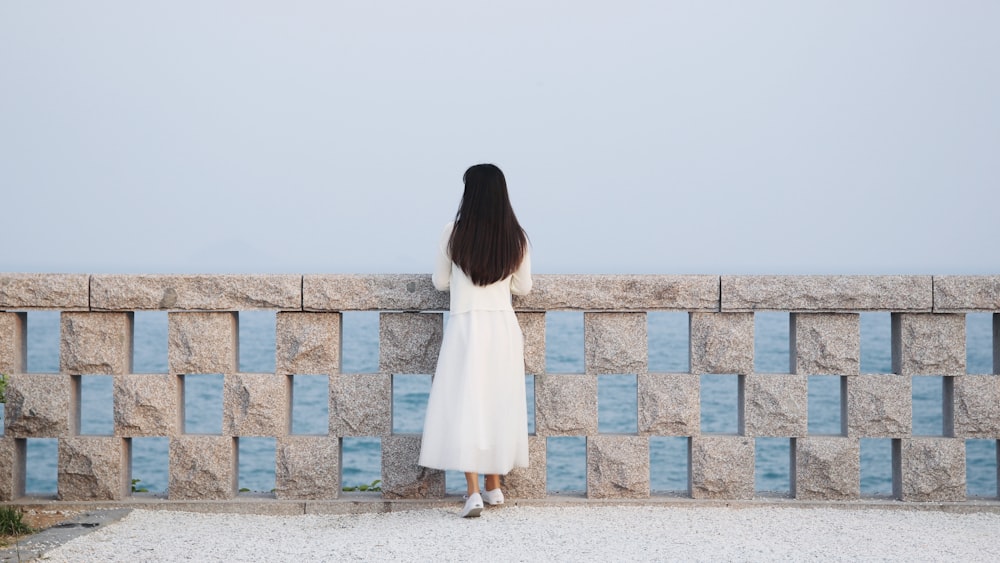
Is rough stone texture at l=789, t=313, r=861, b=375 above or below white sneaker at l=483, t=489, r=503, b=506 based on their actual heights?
above

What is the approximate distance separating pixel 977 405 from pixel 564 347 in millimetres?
40698

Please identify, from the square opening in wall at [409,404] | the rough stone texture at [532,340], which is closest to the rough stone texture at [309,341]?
the rough stone texture at [532,340]

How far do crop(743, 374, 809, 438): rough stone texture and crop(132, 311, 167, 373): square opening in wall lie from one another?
29765mm

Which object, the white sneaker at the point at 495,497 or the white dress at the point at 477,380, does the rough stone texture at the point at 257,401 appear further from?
the white sneaker at the point at 495,497

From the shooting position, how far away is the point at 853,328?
567 centimetres

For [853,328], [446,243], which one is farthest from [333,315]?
[853,328]

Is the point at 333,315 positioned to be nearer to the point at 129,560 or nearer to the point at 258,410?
the point at 258,410

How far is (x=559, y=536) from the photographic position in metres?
4.93

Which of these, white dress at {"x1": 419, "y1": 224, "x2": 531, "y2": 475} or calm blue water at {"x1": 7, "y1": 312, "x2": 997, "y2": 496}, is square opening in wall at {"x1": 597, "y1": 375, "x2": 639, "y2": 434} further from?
white dress at {"x1": 419, "y1": 224, "x2": 531, "y2": 475}

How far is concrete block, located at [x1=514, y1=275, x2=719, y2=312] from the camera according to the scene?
Result: 18.3 ft

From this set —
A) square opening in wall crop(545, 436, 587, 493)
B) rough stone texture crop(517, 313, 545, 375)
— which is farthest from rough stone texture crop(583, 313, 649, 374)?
square opening in wall crop(545, 436, 587, 493)

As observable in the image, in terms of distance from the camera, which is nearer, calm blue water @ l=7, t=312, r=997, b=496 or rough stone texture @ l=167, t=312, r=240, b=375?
rough stone texture @ l=167, t=312, r=240, b=375

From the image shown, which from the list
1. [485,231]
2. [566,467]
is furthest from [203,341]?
[566,467]

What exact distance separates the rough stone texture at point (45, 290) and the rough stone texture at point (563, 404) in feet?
9.19
